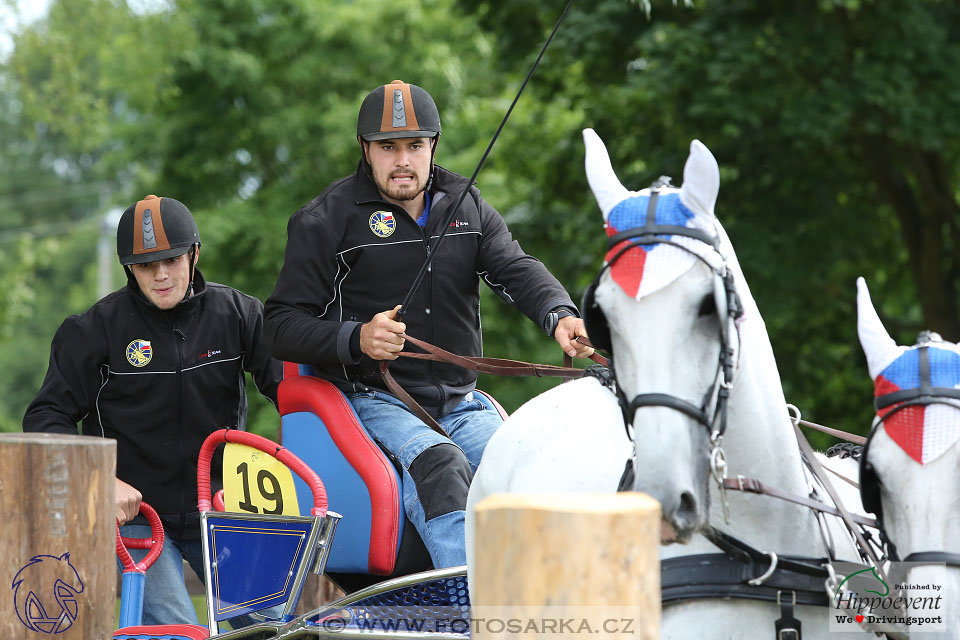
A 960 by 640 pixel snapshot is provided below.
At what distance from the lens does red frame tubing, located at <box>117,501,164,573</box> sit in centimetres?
397

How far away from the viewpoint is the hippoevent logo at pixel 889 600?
2596 mm

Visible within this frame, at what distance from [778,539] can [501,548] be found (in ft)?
3.67

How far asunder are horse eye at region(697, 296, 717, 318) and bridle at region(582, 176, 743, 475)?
0.04 feet

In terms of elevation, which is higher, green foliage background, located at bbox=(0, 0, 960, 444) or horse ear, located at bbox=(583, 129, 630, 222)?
green foliage background, located at bbox=(0, 0, 960, 444)

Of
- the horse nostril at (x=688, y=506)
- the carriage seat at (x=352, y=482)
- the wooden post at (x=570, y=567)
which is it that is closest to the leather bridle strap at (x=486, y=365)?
the carriage seat at (x=352, y=482)

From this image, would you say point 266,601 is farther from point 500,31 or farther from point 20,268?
point 20,268

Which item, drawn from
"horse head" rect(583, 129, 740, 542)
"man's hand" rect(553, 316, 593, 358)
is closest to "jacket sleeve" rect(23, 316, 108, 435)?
"man's hand" rect(553, 316, 593, 358)

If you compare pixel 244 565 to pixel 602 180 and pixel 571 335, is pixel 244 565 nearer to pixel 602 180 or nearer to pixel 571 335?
pixel 571 335

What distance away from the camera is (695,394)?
2535 millimetres

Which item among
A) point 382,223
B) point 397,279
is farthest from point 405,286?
point 382,223

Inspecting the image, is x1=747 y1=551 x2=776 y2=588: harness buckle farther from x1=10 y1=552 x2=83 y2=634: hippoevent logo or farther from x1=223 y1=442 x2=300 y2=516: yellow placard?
x1=10 y1=552 x2=83 y2=634: hippoevent logo

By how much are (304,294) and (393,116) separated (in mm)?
708

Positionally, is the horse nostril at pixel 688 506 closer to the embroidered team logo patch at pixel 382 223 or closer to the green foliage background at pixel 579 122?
the embroidered team logo patch at pixel 382 223

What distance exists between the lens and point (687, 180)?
105 inches
